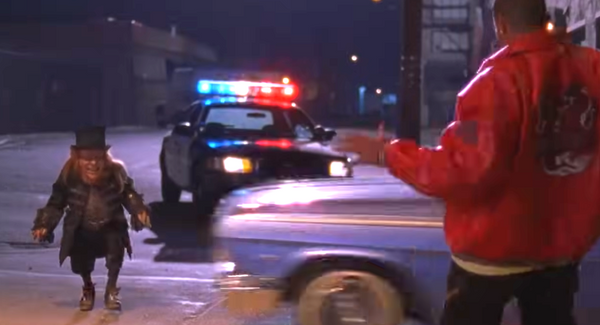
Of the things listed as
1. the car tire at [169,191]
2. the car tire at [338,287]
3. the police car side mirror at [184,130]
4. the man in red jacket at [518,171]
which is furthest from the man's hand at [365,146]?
the car tire at [169,191]

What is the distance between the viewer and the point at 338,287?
18.8 feet

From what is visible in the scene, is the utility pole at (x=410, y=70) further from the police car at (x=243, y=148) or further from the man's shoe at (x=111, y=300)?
the man's shoe at (x=111, y=300)

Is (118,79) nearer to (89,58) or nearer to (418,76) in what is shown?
(89,58)

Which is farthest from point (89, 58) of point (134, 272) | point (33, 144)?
point (134, 272)

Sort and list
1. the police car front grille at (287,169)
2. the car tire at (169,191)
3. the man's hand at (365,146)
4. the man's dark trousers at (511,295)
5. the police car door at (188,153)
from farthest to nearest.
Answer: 1. the car tire at (169,191)
2. the police car door at (188,153)
3. the police car front grille at (287,169)
4. the man's hand at (365,146)
5. the man's dark trousers at (511,295)

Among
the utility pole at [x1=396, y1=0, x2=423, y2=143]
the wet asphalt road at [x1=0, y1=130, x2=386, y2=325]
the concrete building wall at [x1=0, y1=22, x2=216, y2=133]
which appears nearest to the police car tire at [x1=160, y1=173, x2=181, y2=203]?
the wet asphalt road at [x1=0, y1=130, x2=386, y2=325]

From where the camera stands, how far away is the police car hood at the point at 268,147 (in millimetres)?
11141

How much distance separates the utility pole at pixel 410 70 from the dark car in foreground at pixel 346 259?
5993 mm

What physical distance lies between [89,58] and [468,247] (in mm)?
41150

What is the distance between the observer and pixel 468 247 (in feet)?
9.63

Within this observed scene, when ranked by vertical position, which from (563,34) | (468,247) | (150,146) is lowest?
(150,146)

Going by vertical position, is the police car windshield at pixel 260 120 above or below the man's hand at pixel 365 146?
below

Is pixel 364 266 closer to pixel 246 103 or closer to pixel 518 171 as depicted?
pixel 518 171

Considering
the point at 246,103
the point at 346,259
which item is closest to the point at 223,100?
the point at 246,103
